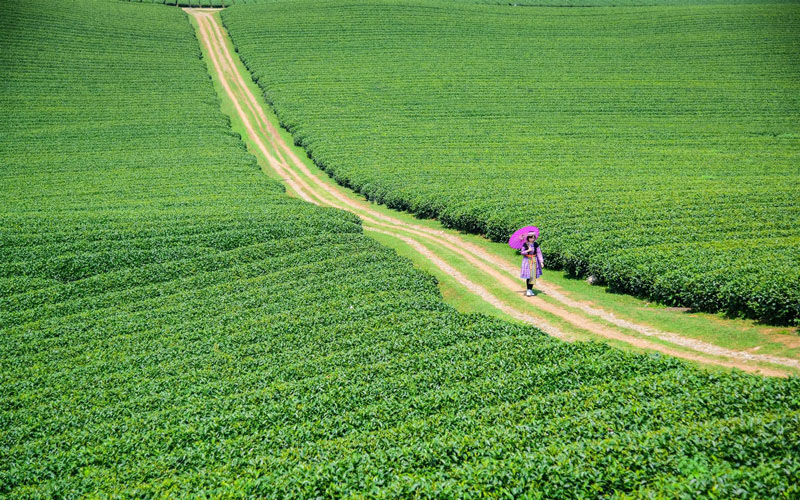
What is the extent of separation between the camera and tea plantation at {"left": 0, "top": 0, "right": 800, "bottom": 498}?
1220 cm

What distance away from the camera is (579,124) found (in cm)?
5997

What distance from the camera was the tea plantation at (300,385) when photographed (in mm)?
12203

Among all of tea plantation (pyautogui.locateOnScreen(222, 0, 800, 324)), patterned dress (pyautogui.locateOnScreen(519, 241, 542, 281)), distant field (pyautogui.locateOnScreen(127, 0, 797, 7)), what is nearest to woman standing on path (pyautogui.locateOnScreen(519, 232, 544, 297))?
patterned dress (pyautogui.locateOnScreen(519, 241, 542, 281))

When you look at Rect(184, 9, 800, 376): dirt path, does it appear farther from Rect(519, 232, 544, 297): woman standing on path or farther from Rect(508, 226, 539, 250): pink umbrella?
Rect(508, 226, 539, 250): pink umbrella

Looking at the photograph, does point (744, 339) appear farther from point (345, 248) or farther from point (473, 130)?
point (473, 130)

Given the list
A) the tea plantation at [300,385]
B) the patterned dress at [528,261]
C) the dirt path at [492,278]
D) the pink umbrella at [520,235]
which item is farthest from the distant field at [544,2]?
the pink umbrella at [520,235]

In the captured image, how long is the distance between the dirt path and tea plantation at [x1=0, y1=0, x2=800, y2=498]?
8.34 feet

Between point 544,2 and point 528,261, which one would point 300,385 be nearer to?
point 528,261

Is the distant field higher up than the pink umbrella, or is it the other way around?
the distant field

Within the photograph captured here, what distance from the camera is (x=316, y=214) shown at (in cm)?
3516

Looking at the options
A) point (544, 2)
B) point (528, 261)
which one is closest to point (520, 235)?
point (528, 261)

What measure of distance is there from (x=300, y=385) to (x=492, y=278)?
1229cm

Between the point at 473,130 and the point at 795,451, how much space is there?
49121mm

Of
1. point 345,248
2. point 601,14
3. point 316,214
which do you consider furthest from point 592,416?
point 601,14
